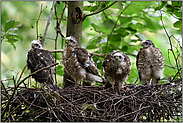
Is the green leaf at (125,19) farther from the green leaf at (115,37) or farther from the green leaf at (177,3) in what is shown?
the green leaf at (177,3)

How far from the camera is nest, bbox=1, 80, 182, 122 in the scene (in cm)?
227

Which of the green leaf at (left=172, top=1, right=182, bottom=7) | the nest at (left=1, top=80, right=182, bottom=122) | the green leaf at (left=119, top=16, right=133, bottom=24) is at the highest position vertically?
the green leaf at (left=172, top=1, right=182, bottom=7)

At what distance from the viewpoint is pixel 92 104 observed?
2.35 meters

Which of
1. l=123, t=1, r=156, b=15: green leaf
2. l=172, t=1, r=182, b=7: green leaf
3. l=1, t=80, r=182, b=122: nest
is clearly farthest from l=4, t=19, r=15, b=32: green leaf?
l=172, t=1, r=182, b=7: green leaf

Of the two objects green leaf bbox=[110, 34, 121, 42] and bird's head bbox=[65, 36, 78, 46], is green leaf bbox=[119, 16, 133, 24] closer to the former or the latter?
green leaf bbox=[110, 34, 121, 42]

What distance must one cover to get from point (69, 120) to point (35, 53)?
1.78 m

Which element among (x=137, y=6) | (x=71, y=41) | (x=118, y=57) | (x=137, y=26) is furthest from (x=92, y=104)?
(x=137, y=6)

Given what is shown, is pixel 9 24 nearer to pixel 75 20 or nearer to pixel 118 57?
pixel 75 20

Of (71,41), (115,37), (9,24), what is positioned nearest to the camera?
(9,24)

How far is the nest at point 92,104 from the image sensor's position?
227 centimetres

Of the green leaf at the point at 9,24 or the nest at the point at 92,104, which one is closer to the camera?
the nest at the point at 92,104

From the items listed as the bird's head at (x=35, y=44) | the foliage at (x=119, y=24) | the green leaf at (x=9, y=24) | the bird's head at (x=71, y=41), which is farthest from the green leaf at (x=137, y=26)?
the green leaf at (x=9, y=24)

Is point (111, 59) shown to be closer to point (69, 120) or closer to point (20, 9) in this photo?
point (69, 120)

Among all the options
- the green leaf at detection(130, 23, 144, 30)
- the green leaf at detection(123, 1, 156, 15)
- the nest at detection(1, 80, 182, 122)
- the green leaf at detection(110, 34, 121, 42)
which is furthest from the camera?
the green leaf at detection(110, 34, 121, 42)
